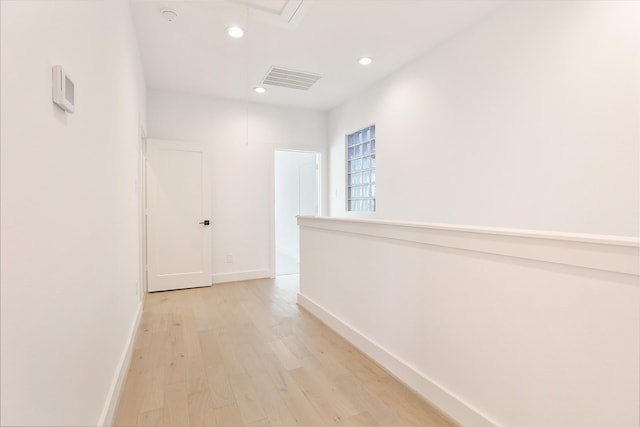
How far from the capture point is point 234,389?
1989 millimetres

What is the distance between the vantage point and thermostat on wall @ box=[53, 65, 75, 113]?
980 millimetres

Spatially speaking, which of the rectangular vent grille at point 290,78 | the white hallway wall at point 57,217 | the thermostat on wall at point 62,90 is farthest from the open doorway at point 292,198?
the thermostat on wall at point 62,90

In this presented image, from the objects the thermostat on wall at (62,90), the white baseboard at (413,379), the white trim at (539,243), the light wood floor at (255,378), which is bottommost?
the light wood floor at (255,378)

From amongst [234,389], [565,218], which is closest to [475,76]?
[565,218]

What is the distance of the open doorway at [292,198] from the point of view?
638cm

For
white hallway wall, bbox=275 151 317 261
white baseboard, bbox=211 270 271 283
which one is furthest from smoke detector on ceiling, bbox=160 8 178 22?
white hallway wall, bbox=275 151 317 261

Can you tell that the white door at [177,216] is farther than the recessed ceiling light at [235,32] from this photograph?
Yes

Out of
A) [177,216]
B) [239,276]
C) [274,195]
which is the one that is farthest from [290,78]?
[239,276]

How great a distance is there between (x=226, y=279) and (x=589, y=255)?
14.2 feet

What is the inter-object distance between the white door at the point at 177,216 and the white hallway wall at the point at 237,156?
8.2 inches

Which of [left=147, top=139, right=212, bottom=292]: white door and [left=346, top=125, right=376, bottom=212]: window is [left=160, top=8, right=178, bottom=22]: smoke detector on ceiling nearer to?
[left=147, top=139, right=212, bottom=292]: white door

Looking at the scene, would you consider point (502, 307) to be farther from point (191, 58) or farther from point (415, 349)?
point (191, 58)

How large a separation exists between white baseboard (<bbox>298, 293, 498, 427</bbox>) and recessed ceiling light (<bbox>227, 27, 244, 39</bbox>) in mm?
2676

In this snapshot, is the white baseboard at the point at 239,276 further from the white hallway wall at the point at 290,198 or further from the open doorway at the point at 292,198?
the white hallway wall at the point at 290,198
